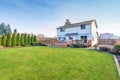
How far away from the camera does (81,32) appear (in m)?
32.4

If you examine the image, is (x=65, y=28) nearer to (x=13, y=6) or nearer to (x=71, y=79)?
(x=13, y=6)

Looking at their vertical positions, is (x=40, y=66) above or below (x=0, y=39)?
below

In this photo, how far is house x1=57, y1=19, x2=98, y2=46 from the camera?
100ft

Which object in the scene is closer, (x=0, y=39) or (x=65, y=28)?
(x=0, y=39)

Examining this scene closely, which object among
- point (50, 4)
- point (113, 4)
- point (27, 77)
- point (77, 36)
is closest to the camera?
point (27, 77)

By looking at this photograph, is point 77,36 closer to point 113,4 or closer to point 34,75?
point 113,4

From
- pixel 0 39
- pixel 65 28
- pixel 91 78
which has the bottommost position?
pixel 91 78

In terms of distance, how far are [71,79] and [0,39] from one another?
20.4 meters

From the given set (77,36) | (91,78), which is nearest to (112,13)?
(77,36)

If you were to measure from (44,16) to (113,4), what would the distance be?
11815mm

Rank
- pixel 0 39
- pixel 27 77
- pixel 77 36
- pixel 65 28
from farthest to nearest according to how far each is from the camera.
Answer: pixel 65 28, pixel 77 36, pixel 0 39, pixel 27 77

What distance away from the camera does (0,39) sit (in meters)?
23.0

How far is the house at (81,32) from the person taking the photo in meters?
30.5

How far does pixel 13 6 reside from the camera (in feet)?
61.0
